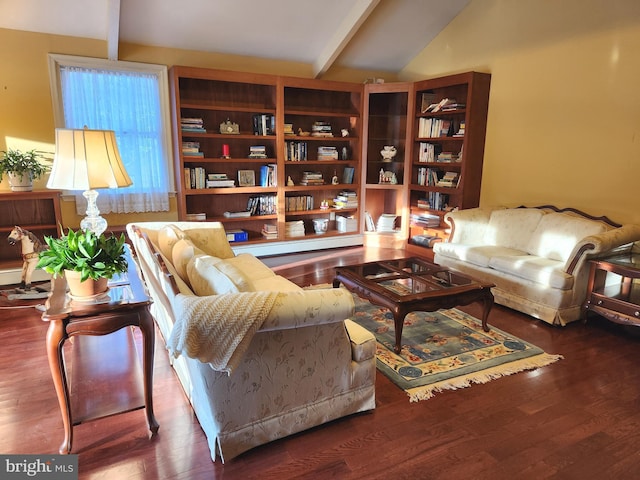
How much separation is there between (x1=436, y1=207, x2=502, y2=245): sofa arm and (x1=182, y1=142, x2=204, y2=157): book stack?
117 inches

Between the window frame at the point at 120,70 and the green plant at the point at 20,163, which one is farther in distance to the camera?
the window frame at the point at 120,70

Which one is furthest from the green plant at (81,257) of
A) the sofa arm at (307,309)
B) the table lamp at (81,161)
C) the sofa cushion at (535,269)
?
the sofa cushion at (535,269)

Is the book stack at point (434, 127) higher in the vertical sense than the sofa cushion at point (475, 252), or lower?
higher

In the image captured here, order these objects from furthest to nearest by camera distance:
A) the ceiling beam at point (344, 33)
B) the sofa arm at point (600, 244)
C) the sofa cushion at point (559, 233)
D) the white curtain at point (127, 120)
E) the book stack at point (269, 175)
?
the book stack at point (269, 175)
the ceiling beam at point (344, 33)
the white curtain at point (127, 120)
the sofa cushion at point (559, 233)
the sofa arm at point (600, 244)

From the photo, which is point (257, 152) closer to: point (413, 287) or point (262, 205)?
point (262, 205)

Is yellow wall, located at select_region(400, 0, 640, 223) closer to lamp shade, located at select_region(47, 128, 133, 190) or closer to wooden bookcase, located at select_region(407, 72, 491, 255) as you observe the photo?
wooden bookcase, located at select_region(407, 72, 491, 255)

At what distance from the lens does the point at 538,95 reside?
14.8 ft

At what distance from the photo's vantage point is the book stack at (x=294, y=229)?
5.77 metres

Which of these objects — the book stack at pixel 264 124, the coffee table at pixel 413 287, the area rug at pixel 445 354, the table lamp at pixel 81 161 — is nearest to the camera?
the table lamp at pixel 81 161

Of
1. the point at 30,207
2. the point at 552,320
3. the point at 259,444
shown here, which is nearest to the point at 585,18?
the point at 552,320

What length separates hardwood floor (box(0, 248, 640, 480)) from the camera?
1.93 metres

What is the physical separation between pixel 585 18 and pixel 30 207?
5731 mm

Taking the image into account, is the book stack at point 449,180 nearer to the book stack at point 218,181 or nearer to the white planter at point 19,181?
the book stack at point 218,181

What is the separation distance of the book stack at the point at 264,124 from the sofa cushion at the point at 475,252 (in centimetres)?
250
